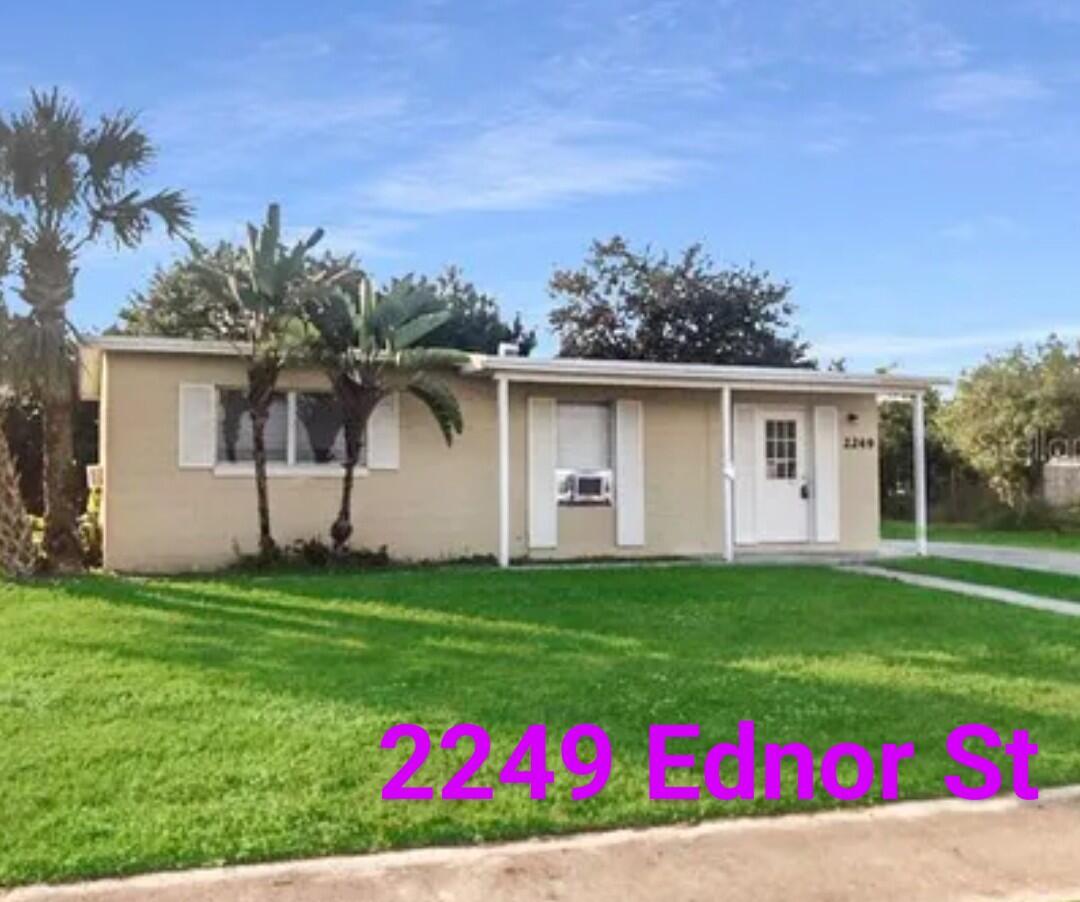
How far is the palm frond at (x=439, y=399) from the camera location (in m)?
13.9

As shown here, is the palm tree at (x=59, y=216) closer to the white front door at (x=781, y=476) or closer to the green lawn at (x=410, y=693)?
the green lawn at (x=410, y=693)

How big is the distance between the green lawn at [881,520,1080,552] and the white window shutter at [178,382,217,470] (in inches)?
536

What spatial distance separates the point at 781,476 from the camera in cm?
1728

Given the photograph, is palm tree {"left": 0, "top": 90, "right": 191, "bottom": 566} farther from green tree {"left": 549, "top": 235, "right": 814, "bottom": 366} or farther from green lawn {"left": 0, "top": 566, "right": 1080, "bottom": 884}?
green tree {"left": 549, "top": 235, "right": 814, "bottom": 366}

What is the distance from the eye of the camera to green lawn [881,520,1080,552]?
2053cm

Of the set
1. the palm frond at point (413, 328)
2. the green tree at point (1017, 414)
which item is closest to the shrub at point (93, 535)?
the palm frond at point (413, 328)

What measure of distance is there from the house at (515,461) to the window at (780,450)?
0.9 inches

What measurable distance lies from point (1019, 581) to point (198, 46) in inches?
431

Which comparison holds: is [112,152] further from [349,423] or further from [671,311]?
[671,311]

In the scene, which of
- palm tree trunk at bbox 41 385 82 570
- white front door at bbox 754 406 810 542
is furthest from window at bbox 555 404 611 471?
palm tree trunk at bbox 41 385 82 570

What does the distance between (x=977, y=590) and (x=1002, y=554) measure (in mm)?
5131

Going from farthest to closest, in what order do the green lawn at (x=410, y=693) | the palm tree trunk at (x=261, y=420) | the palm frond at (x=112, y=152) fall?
the palm tree trunk at (x=261, y=420) → the palm frond at (x=112, y=152) → the green lawn at (x=410, y=693)

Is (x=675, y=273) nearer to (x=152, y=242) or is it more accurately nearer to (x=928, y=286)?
(x=928, y=286)

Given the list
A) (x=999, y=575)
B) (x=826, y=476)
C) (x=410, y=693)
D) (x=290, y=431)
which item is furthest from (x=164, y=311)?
(x=410, y=693)
